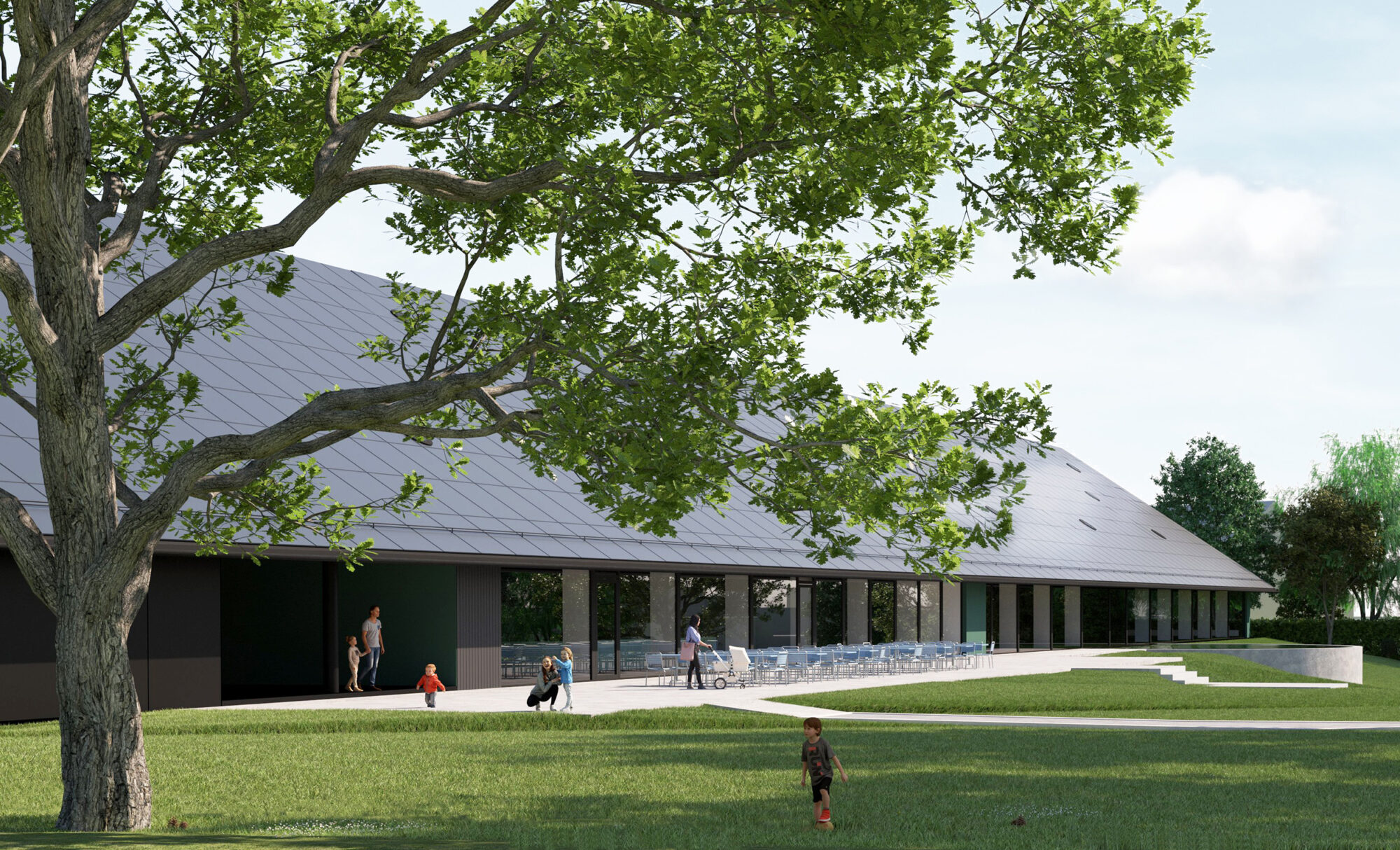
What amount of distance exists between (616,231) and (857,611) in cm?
3106

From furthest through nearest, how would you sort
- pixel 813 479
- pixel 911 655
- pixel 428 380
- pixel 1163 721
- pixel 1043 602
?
pixel 1043 602, pixel 911 655, pixel 1163 721, pixel 428 380, pixel 813 479

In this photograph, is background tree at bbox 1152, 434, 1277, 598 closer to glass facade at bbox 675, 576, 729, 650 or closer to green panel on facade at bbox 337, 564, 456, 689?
glass facade at bbox 675, 576, 729, 650

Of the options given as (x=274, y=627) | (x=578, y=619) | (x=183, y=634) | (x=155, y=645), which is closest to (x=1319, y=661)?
(x=578, y=619)

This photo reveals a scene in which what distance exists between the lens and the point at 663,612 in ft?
107

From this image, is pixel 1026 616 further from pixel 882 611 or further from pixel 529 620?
pixel 529 620

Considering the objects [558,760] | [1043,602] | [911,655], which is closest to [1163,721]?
[558,760]

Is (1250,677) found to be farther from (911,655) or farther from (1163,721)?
(1163,721)

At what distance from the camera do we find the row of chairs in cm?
2973

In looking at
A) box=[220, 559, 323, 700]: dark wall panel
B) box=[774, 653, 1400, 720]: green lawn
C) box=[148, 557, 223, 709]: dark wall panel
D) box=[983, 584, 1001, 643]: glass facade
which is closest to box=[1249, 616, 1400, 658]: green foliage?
box=[983, 584, 1001, 643]: glass facade

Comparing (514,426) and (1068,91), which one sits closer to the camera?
(1068,91)

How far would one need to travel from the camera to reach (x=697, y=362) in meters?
10.2

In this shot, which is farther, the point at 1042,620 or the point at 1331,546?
the point at 1331,546

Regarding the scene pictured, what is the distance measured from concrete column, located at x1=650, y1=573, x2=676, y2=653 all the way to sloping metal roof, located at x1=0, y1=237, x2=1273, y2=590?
3.35 feet

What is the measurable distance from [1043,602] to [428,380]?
43.4 m
